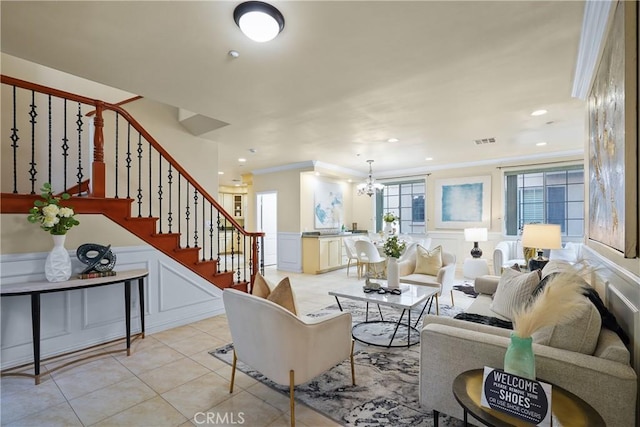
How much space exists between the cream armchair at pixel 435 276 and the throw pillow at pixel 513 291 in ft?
3.05

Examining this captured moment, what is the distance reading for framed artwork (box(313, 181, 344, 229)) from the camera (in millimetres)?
7566

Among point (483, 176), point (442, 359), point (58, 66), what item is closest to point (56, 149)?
point (58, 66)

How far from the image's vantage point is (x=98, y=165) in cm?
304

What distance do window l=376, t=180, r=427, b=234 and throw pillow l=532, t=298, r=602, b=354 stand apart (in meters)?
6.33

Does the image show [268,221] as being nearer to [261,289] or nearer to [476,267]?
[476,267]

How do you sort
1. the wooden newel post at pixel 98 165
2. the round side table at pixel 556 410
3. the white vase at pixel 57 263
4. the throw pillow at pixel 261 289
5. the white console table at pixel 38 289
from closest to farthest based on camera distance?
the round side table at pixel 556 410
the throw pillow at pixel 261 289
the white console table at pixel 38 289
the white vase at pixel 57 263
the wooden newel post at pixel 98 165

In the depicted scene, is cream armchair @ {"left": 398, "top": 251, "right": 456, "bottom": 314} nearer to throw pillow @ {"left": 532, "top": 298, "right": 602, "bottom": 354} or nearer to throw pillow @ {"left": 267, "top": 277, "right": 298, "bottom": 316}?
throw pillow @ {"left": 532, "top": 298, "right": 602, "bottom": 354}

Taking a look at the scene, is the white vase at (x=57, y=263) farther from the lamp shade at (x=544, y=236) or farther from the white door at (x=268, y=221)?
the white door at (x=268, y=221)

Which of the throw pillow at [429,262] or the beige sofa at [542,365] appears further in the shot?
the throw pillow at [429,262]

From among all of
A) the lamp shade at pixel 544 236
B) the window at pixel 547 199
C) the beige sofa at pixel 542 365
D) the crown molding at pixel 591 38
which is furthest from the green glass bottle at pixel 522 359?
the window at pixel 547 199

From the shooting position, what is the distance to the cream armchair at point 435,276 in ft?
12.9

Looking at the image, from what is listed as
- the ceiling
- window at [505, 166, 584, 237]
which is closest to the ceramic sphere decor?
the ceiling

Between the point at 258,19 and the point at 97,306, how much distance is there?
3045 millimetres

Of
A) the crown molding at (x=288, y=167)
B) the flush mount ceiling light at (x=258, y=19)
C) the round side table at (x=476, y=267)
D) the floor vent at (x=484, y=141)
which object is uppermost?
the flush mount ceiling light at (x=258, y=19)
